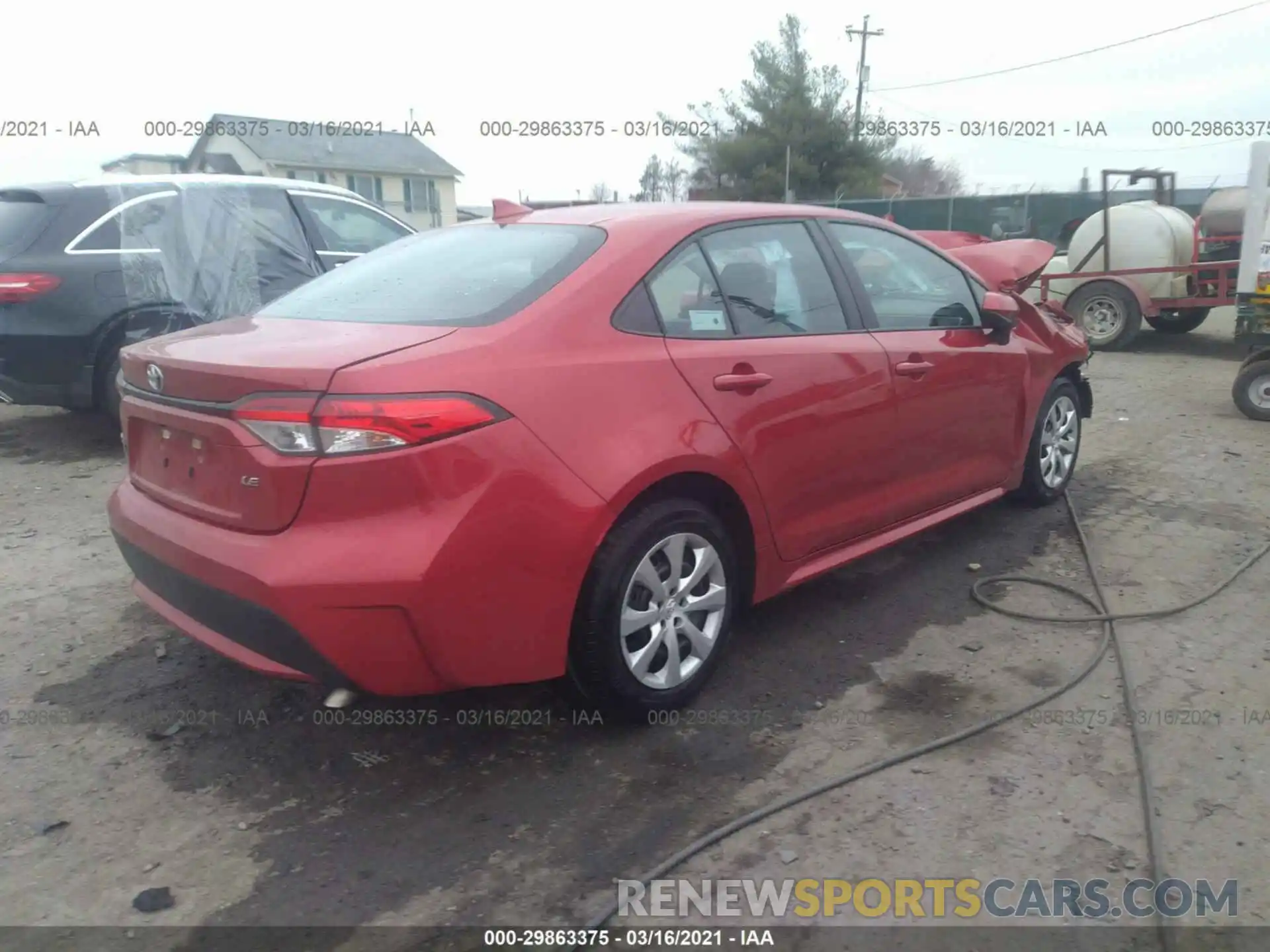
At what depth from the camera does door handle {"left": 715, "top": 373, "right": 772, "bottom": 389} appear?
10.8 feet

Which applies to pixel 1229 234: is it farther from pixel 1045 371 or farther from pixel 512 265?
pixel 512 265

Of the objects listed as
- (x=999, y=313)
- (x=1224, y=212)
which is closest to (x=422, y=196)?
(x=1224, y=212)

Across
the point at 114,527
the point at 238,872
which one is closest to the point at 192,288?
the point at 114,527

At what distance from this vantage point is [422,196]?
47.2 meters

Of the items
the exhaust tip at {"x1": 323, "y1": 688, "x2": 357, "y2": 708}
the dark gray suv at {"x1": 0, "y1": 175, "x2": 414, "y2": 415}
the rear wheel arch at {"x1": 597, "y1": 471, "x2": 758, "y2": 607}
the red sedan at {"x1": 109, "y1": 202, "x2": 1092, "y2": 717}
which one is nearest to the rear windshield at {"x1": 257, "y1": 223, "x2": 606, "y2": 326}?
the red sedan at {"x1": 109, "y1": 202, "x2": 1092, "y2": 717}

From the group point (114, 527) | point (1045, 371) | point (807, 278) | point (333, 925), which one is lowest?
point (333, 925)

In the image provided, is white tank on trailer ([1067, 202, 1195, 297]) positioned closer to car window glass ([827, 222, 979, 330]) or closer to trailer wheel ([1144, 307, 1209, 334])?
trailer wheel ([1144, 307, 1209, 334])

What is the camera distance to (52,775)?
3064mm

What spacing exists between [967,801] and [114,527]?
2.72 m

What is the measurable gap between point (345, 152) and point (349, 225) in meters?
40.0

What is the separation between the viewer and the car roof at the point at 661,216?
342cm

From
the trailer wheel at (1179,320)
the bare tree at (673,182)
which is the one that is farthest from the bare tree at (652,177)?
the trailer wheel at (1179,320)

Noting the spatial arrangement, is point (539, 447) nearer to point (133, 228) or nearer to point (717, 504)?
point (717, 504)

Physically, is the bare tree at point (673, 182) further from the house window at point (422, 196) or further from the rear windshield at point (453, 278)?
the rear windshield at point (453, 278)
